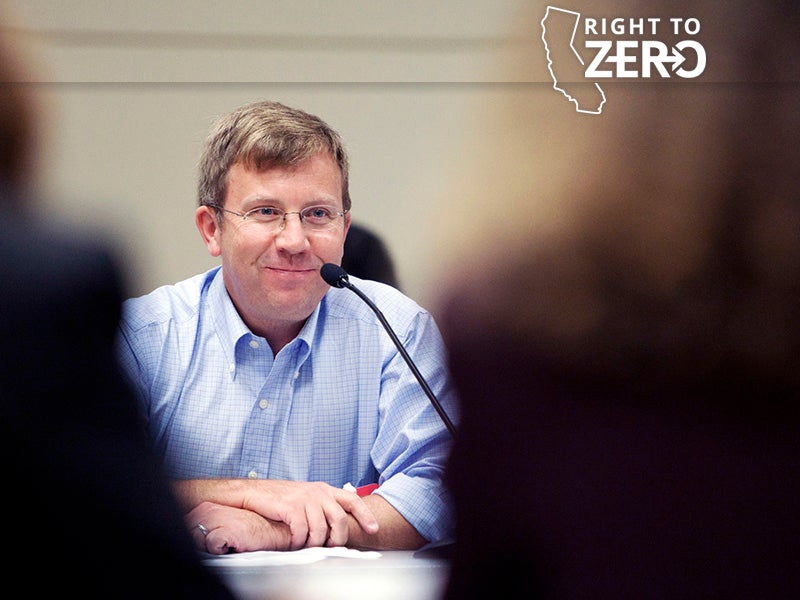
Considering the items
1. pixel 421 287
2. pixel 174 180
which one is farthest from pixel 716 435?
pixel 174 180

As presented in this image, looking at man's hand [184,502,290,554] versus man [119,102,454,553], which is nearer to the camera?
man's hand [184,502,290,554]

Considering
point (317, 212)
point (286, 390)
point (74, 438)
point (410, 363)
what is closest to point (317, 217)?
point (317, 212)

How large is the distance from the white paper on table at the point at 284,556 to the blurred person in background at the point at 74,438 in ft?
1.30

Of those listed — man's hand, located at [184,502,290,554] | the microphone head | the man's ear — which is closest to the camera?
man's hand, located at [184,502,290,554]

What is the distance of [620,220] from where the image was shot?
0.84 ft

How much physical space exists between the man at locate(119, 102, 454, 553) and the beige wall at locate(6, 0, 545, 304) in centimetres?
37

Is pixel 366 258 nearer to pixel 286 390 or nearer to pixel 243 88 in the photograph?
pixel 286 390

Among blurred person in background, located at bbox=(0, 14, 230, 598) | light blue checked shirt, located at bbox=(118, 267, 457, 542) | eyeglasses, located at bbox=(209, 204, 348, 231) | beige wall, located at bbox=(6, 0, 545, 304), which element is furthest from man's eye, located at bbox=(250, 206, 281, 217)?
blurred person in background, located at bbox=(0, 14, 230, 598)

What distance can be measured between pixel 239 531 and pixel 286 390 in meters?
0.39

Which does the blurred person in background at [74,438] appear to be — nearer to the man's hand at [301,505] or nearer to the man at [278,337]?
the man's hand at [301,505]

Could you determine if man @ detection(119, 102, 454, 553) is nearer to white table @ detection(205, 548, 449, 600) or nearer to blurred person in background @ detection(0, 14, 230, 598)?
white table @ detection(205, 548, 449, 600)

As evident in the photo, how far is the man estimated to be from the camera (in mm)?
1370

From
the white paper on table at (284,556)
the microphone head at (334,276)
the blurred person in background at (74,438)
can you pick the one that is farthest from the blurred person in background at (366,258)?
the blurred person in background at (74,438)

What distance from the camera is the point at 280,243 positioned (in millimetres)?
1447
